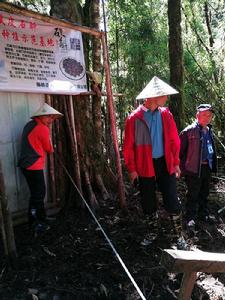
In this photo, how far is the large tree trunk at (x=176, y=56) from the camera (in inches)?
320

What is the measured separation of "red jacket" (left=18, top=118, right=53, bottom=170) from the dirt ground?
91 centimetres

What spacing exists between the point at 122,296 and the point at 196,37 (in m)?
12.7

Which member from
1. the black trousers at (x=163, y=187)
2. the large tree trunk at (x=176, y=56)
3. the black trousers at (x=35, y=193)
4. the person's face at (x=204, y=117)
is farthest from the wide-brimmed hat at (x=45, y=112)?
the large tree trunk at (x=176, y=56)

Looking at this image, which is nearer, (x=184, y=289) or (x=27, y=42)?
(x=184, y=289)

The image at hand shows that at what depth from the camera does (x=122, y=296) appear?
11.6 ft

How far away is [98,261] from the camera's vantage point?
164 inches

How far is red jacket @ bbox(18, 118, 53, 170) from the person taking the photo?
4.76 m

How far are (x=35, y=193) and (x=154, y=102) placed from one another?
1.97m

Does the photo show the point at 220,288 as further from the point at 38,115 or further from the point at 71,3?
the point at 71,3

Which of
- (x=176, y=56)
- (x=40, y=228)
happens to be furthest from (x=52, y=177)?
(x=176, y=56)

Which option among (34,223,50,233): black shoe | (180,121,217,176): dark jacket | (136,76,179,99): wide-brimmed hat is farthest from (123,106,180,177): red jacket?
(34,223,50,233): black shoe

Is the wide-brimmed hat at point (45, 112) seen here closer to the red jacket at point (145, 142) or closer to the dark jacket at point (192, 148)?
the red jacket at point (145, 142)

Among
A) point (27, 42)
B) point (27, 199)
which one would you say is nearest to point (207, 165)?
point (27, 199)

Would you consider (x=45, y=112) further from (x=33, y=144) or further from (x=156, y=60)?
(x=156, y=60)
